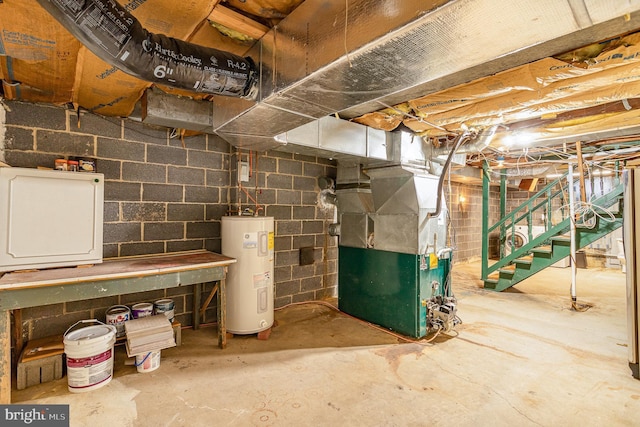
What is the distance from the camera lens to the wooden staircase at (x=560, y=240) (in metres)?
4.03

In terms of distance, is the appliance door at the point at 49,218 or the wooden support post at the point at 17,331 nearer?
the appliance door at the point at 49,218

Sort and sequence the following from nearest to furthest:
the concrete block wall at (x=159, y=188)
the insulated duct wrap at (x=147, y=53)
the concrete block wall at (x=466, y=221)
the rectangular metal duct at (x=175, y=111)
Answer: the insulated duct wrap at (x=147, y=53) → the rectangular metal duct at (x=175, y=111) → the concrete block wall at (x=159, y=188) → the concrete block wall at (x=466, y=221)

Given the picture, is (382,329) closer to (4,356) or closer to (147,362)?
(147,362)

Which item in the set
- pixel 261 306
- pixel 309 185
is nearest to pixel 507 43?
pixel 261 306

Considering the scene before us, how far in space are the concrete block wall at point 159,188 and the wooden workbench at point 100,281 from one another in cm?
40

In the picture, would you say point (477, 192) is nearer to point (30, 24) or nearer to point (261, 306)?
point (261, 306)

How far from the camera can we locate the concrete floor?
6.25 ft

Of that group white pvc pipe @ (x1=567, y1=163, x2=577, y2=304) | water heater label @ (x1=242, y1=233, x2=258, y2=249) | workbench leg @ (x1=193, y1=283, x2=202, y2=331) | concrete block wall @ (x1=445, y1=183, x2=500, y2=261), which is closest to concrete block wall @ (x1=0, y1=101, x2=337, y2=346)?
workbench leg @ (x1=193, y1=283, x2=202, y2=331)

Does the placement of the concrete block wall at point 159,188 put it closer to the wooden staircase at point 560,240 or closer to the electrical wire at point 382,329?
the electrical wire at point 382,329

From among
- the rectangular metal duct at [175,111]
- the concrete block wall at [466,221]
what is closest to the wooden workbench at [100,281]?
the rectangular metal duct at [175,111]

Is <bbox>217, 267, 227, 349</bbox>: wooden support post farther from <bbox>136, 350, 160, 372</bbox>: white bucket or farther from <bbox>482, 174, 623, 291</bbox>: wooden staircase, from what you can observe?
<bbox>482, 174, 623, 291</bbox>: wooden staircase

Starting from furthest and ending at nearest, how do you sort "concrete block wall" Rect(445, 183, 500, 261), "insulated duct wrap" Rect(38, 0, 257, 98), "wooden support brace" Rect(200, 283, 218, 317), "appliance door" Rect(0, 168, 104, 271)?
1. "concrete block wall" Rect(445, 183, 500, 261)
2. "wooden support brace" Rect(200, 283, 218, 317)
3. "appliance door" Rect(0, 168, 104, 271)
4. "insulated duct wrap" Rect(38, 0, 257, 98)

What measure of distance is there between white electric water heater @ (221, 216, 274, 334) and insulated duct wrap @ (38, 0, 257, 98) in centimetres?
155

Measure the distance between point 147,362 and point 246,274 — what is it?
104cm
